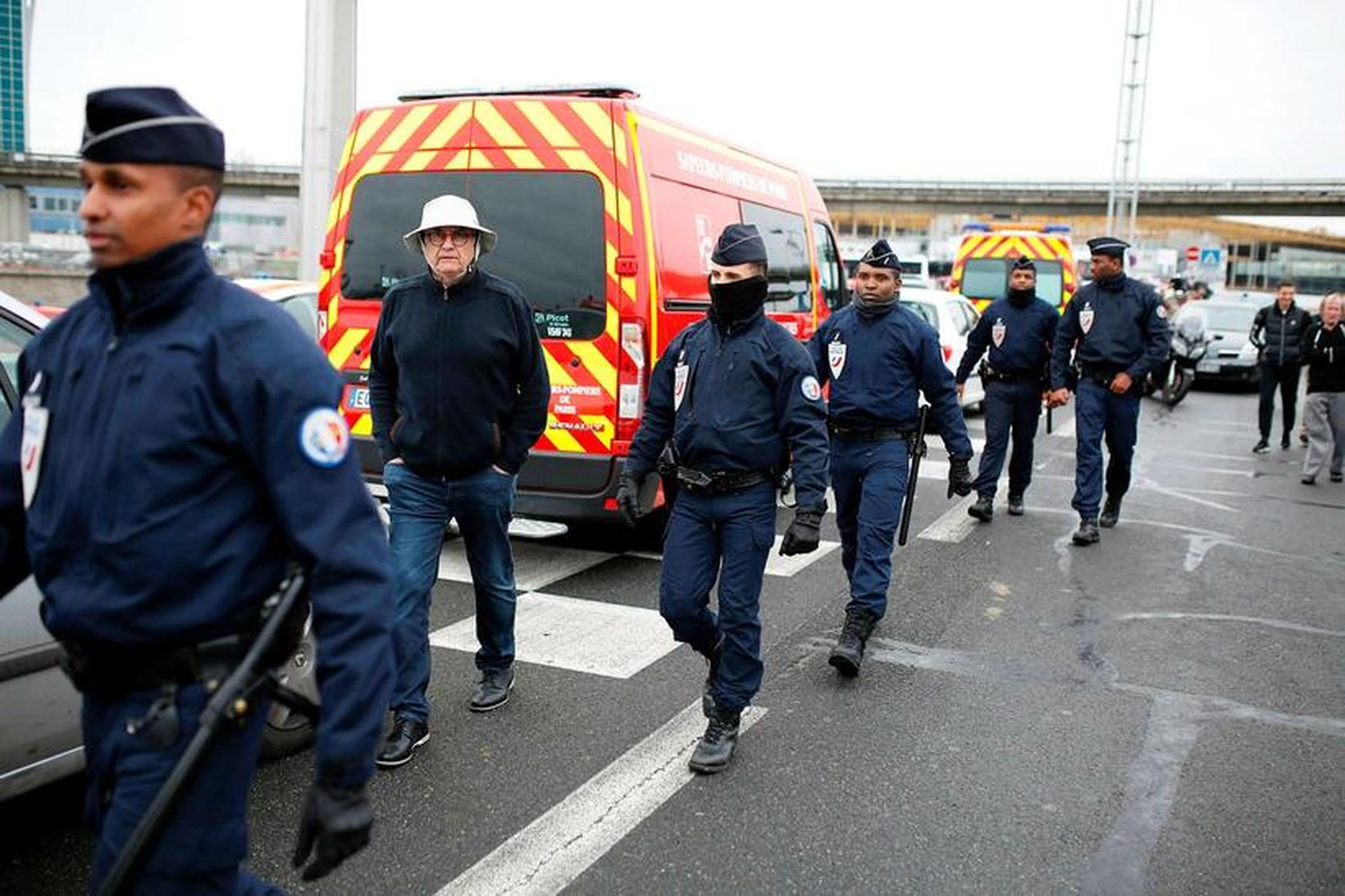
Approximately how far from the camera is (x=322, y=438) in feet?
6.20

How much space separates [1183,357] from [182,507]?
17610mm

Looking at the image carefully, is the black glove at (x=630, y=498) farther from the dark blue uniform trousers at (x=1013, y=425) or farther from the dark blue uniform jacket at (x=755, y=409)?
the dark blue uniform trousers at (x=1013, y=425)

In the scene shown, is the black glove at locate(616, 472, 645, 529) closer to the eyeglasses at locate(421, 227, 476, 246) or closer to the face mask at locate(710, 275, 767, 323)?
the face mask at locate(710, 275, 767, 323)

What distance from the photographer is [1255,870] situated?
340 cm

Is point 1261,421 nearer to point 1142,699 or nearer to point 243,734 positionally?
point 1142,699

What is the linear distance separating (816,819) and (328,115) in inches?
381

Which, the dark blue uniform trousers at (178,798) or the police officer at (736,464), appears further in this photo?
the police officer at (736,464)

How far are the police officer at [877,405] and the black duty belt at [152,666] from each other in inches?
143

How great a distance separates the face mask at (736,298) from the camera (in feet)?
13.3

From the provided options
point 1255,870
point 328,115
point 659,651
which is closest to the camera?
point 1255,870

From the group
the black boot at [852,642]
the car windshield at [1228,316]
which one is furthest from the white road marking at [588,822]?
the car windshield at [1228,316]

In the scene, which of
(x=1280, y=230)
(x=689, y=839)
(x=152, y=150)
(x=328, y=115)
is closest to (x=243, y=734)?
(x=152, y=150)

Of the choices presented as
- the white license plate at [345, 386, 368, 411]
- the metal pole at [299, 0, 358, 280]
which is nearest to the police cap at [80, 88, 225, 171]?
the white license plate at [345, 386, 368, 411]

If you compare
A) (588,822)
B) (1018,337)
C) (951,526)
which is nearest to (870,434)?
(588,822)
